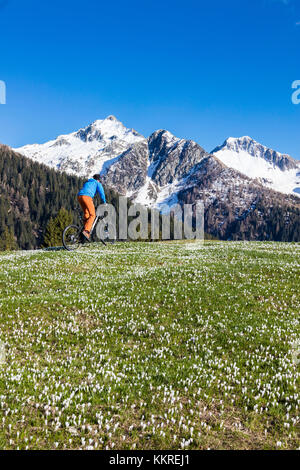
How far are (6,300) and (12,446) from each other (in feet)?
23.8

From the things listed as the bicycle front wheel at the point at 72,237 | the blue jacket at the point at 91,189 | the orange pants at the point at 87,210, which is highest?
the blue jacket at the point at 91,189

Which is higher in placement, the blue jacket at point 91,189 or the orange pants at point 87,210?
the blue jacket at point 91,189

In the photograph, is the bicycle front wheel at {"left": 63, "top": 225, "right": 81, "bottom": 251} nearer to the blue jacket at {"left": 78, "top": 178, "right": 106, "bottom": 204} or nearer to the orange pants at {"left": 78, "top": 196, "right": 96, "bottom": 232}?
the orange pants at {"left": 78, "top": 196, "right": 96, "bottom": 232}

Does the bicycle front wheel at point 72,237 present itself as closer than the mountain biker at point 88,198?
No

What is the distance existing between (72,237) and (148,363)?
1590 centimetres

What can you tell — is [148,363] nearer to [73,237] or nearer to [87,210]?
[87,210]

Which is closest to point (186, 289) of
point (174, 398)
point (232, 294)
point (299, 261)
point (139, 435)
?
point (232, 294)

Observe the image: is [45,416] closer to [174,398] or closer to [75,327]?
[174,398]

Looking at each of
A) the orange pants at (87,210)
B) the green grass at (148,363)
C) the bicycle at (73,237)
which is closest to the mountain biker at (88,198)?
the orange pants at (87,210)

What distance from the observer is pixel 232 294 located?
13.8 meters

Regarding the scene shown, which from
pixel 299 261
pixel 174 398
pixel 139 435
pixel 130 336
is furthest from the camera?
pixel 299 261

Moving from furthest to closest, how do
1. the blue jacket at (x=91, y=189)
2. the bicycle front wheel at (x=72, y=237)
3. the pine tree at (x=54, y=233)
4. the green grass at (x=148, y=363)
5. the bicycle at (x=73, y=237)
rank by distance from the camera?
the pine tree at (x=54, y=233)
the bicycle front wheel at (x=72, y=237)
the bicycle at (x=73, y=237)
the blue jacket at (x=91, y=189)
the green grass at (x=148, y=363)

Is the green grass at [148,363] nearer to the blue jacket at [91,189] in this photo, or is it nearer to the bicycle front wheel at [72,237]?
the bicycle front wheel at [72,237]

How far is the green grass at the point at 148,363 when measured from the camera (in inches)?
236
